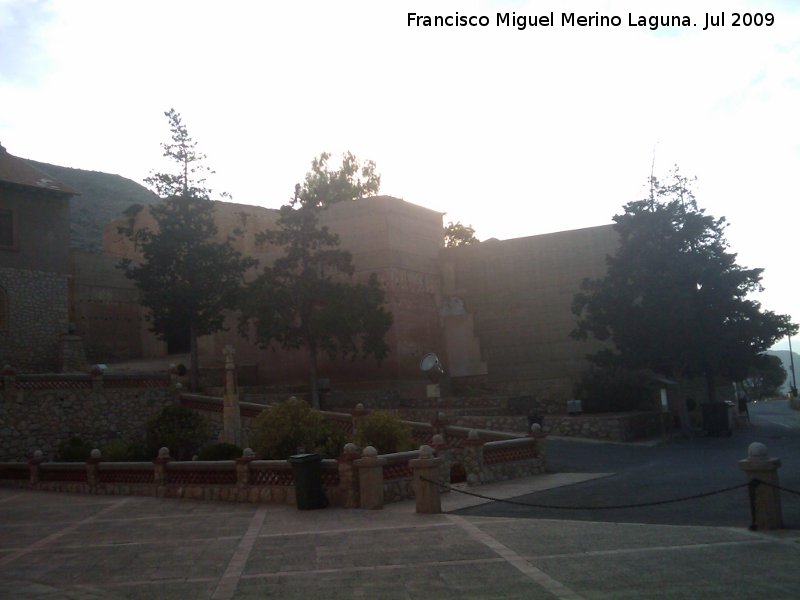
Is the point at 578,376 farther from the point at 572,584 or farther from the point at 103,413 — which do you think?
the point at 572,584

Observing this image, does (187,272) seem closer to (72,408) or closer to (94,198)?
(72,408)

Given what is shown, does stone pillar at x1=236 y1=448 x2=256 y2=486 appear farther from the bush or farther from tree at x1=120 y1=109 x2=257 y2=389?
tree at x1=120 y1=109 x2=257 y2=389

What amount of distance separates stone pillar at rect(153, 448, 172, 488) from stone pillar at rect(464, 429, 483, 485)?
22.2 feet

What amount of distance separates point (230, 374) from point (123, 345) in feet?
54.8

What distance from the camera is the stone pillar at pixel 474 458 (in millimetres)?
17609

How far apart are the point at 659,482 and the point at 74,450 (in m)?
18.4

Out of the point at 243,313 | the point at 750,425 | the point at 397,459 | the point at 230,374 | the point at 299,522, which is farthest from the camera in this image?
the point at 750,425

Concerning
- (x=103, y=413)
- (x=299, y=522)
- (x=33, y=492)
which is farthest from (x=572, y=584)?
(x=103, y=413)

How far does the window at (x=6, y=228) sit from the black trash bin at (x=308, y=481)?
2423cm

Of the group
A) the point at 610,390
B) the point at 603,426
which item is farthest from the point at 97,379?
the point at 610,390

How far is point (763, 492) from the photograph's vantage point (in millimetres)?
9766

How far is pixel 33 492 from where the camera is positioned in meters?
21.3

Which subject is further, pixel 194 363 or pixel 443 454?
pixel 194 363

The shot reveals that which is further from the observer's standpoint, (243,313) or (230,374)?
(243,313)
